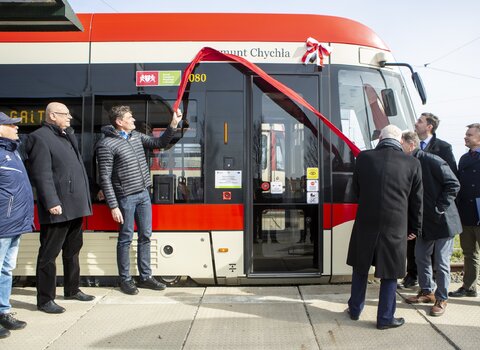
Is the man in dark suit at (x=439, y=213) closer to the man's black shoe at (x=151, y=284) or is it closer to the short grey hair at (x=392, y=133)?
the short grey hair at (x=392, y=133)

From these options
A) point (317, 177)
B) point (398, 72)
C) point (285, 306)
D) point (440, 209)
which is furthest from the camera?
point (398, 72)

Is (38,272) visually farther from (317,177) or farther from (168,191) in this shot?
(317,177)

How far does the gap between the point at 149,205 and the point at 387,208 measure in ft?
8.41

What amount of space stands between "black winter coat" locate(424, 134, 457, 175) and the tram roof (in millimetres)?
1397

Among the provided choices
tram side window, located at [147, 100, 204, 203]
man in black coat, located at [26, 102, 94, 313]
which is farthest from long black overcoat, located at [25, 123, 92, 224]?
tram side window, located at [147, 100, 204, 203]

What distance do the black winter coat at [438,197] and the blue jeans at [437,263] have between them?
125 millimetres

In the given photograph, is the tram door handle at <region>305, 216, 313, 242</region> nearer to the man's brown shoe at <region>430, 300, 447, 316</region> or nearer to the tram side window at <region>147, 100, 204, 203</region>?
the tram side window at <region>147, 100, 204, 203</region>

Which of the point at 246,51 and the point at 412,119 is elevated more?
the point at 246,51

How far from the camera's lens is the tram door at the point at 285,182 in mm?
5230

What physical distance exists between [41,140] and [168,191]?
4.83 ft

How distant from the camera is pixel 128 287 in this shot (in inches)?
200

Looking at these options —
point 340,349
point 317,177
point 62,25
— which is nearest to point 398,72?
point 317,177

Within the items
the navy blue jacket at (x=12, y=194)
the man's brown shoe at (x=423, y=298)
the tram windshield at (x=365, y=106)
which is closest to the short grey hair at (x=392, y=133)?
the tram windshield at (x=365, y=106)

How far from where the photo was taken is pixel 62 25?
4.63 metres
